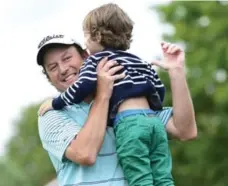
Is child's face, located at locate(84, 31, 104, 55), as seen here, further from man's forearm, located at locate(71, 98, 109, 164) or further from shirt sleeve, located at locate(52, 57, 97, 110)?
man's forearm, located at locate(71, 98, 109, 164)

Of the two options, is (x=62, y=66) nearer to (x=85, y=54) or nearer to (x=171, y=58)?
(x=85, y=54)

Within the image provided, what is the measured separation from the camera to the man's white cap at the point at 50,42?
5.87 metres

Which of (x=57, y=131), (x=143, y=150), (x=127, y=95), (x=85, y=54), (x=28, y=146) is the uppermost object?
(x=85, y=54)

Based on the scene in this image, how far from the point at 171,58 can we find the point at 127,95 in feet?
1.15

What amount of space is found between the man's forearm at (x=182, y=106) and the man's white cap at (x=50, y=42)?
588 mm

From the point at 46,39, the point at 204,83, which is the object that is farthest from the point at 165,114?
the point at 204,83

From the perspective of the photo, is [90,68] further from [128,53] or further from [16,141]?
[16,141]

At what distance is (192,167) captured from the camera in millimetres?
33000

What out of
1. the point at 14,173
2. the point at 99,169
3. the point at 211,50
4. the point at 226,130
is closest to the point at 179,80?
the point at 99,169

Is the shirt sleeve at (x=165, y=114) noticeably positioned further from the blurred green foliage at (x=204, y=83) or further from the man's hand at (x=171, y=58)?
the blurred green foliage at (x=204, y=83)

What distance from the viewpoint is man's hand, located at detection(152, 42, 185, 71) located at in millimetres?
5793

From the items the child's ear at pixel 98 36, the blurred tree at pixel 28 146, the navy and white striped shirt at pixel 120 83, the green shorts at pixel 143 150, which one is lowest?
the blurred tree at pixel 28 146

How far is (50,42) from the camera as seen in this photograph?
19.3 ft

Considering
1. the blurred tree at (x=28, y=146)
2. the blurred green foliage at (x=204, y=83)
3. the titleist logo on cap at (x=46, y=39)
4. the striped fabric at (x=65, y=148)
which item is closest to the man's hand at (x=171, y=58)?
the striped fabric at (x=65, y=148)
